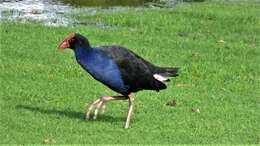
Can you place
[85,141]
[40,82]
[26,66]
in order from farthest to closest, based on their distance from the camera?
1. [26,66]
2. [40,82]
3. [85,141]

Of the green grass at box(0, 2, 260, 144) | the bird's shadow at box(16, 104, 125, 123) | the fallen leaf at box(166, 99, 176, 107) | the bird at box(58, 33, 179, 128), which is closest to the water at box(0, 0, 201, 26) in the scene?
the green grass at box(0, 2, 260, 144)

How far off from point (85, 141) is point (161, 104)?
111 inches

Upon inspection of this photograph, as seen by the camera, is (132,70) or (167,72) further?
(167,72)

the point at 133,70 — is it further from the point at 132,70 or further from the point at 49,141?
the point at 49,141

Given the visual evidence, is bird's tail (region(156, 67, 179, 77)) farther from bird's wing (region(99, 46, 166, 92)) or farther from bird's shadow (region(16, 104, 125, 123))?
bird's shadow (region(16, 104, 125, 123))

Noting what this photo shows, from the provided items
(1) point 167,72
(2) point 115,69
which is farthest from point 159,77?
(2) point 115,69

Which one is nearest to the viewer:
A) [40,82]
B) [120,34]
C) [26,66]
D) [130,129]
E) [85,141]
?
[85,141]

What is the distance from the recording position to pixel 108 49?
35.7 feet

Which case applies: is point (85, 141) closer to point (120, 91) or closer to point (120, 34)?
point (120, 91)

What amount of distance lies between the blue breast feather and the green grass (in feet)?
2.14

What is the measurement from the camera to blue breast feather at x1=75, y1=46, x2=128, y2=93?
34.8ft

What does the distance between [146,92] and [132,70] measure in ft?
7.33

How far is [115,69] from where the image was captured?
10.7m

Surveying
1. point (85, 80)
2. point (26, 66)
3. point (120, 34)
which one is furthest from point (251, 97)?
point (120, 34)
